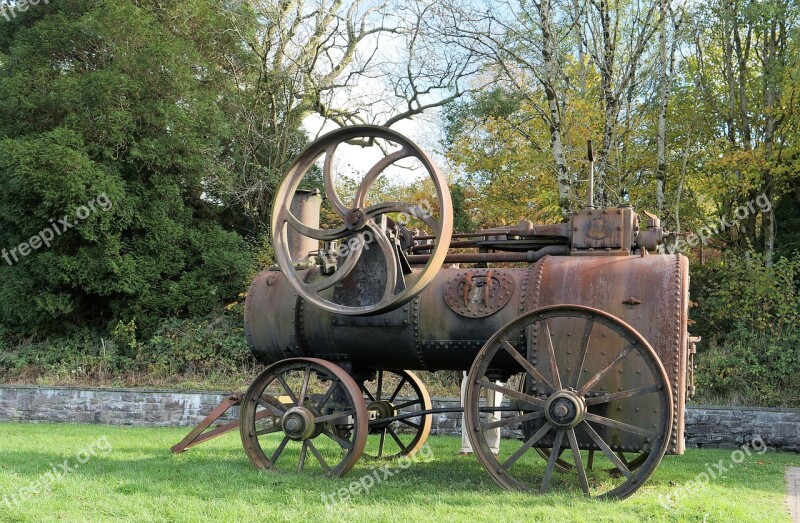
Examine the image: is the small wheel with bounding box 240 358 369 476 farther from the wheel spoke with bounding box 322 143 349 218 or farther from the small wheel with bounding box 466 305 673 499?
the wheel spoke with bounding box 322 143 349 218

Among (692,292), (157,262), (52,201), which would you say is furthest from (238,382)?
(692,292)

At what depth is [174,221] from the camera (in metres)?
16.2

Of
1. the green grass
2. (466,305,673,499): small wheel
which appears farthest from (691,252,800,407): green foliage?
(466,305,673,499): small wheel

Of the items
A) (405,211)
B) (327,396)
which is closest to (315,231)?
(405,211)

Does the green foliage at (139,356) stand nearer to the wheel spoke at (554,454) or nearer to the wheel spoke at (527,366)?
the wheel spoke at (527,366)

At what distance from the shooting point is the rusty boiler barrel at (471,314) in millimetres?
6148

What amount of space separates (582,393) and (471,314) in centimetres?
123

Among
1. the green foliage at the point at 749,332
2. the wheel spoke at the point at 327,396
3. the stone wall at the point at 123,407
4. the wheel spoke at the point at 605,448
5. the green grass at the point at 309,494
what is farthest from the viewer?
the green foliage at the point at 749,332

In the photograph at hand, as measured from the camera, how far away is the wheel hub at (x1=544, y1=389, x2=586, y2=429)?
5914mm

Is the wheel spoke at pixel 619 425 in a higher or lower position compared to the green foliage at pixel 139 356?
higher

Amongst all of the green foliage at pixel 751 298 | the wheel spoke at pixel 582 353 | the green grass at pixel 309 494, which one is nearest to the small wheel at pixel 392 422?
the green grass at pixel 309 494

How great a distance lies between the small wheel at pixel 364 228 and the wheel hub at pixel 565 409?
1367 millimetres

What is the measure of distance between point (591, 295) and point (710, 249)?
11394 mm

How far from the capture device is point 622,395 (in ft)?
19.4
